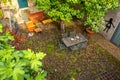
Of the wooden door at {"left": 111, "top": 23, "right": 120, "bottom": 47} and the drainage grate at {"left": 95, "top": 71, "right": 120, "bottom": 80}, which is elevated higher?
the wooden door at {"left": 111, "top": 23, "right": 120, "bottom": 47}

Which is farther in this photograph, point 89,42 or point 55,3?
point 89,42

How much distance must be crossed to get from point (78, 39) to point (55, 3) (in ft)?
9.96

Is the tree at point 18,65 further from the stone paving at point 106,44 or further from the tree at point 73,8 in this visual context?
the stone paving at point 106,44

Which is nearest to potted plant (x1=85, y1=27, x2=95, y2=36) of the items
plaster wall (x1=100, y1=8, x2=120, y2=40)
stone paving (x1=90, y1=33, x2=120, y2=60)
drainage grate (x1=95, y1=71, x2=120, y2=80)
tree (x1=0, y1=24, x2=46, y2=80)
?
stone paving (x1=90, y1=33, x2=120, y2=60)

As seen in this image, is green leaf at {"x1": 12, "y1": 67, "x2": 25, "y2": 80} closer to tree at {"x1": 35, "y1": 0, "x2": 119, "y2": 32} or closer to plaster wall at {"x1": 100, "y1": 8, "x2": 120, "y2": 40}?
tree at {"x1": 35, "y1": 0, "x2": 119, "y2": 32}

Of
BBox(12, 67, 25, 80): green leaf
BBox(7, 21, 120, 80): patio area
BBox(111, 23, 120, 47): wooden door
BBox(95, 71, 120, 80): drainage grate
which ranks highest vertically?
BBox(12, 67, 25, 80): green leaf

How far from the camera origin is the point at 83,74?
372 inches

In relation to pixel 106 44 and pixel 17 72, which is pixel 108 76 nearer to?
pixel 106 44

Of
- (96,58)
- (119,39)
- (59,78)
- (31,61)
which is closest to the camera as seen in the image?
(31,61)

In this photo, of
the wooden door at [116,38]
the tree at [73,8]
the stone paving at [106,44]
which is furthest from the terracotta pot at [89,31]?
the tree at [73,8]

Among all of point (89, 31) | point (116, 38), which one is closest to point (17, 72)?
point (89, 31)

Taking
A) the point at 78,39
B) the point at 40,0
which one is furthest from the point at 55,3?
the point at 78,39

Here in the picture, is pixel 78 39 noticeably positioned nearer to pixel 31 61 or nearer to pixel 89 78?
pixel 89 78

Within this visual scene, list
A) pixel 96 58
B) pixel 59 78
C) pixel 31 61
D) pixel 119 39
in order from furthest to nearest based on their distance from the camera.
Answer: pixel 119 39 → pixel 96 58 → pixel 59 78 → pixel 31 61
